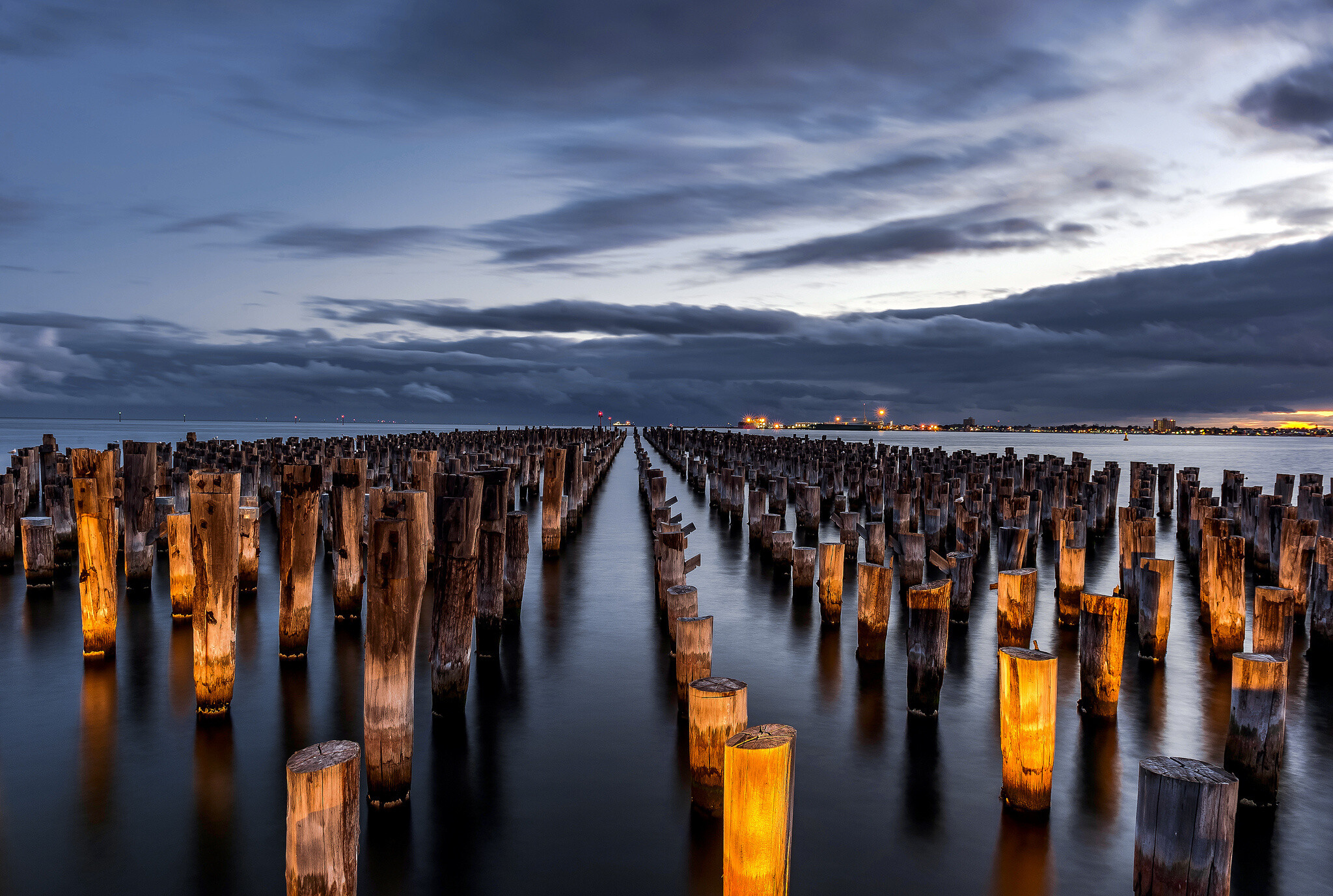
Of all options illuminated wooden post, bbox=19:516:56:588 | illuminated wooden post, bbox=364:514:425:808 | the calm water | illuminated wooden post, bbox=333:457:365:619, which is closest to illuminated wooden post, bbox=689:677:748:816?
the calm water

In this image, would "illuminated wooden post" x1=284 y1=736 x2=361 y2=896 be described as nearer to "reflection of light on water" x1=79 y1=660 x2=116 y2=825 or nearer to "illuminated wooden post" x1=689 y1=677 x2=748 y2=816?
"illuminated wooden post" x1=689 y1=677 x2=748 y2=816

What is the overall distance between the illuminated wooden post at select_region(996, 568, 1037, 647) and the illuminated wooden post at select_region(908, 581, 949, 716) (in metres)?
1.25

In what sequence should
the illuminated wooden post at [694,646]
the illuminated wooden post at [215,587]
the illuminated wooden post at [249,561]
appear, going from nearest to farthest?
the illuminated wooden post at [215,587]
the illuminated wooden post at [694,646]
the illuminated wooden post at [249,561]

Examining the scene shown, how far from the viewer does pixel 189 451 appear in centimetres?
2506

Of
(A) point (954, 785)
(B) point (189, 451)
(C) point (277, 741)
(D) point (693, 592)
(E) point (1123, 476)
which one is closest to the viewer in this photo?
(A) point (954, 785)

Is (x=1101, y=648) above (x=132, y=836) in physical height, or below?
above

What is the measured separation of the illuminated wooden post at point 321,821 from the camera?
11.3 feet

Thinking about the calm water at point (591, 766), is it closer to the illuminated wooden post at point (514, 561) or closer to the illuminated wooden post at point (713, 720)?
the illuminated wooden post at point (514, 561)

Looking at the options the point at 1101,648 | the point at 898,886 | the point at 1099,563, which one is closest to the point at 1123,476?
the point at 1099,563

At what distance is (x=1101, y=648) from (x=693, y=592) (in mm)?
3463

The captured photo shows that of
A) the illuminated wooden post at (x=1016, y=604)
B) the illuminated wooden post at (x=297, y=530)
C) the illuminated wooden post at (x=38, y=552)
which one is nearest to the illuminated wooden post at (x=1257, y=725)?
the illuminated wooden post at (x=1016, y=604)

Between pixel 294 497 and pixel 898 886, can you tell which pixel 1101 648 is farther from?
pixel 294 497

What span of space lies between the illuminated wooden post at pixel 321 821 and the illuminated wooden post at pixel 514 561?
217 inches

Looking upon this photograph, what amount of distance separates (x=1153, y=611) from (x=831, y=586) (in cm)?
350
